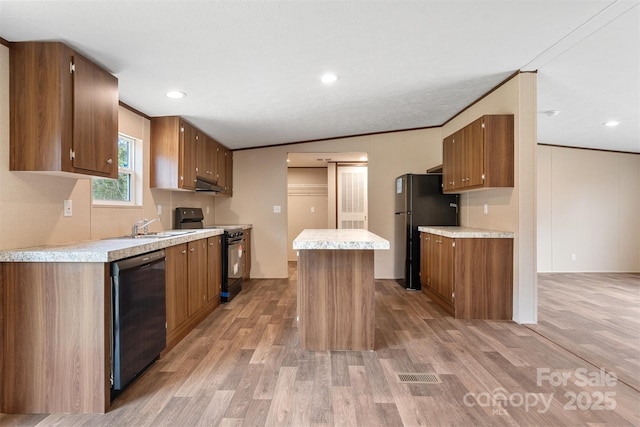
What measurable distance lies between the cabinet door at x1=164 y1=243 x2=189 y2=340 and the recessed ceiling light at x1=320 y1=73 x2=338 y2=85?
1.96m

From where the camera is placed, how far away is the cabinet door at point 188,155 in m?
3.76

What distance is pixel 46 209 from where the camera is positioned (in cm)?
226

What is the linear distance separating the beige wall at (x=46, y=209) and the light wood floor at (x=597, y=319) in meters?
3.97

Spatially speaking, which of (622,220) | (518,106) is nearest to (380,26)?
(518,106)

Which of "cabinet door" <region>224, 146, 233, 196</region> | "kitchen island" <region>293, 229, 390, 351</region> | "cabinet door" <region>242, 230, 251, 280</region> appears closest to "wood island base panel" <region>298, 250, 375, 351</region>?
"kitchen island" <region>293, 229, 390, 351</region>

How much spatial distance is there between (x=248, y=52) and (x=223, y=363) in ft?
7.53

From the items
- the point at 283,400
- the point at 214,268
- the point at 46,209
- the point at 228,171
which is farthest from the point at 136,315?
the point at 228,171

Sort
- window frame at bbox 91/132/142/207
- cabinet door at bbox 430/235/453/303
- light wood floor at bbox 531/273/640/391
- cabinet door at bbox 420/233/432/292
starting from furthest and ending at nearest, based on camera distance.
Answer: cabinet door at bbox 420/233/432/292 → cabinet door at bbox 430/235/453/303 → window frame at bbox 91/132/142/207 → light wood floor at bbox 531/273/640/391

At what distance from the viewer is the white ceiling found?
1.95 m

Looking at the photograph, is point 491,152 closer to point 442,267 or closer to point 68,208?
point 442,267

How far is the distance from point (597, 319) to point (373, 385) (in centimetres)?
284

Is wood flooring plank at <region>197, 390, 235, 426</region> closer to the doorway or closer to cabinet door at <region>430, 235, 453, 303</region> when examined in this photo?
cabinet door at <region>430, 235, 453, 303</region>

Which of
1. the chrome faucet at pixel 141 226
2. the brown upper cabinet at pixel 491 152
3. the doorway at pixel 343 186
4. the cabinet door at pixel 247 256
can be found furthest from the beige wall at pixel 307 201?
the chrome faucet at pixel 141 226

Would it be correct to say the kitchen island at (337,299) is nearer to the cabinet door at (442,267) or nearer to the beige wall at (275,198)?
the cabinet door at (442,267)
